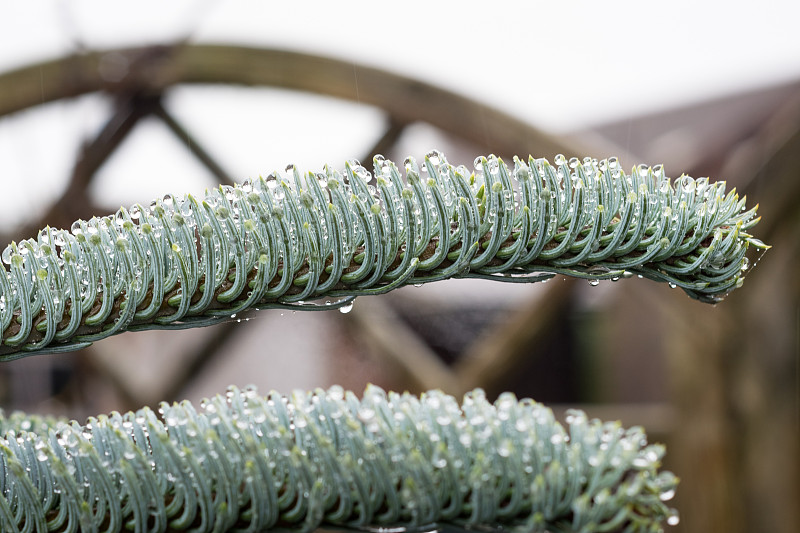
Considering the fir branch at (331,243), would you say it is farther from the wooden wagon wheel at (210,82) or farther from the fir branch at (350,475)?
the wooden wagon wheel at (210,82)

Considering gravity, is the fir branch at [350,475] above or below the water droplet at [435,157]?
below

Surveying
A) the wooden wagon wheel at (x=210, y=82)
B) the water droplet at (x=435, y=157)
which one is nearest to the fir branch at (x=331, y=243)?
the water droplet at (x=435, y=157)

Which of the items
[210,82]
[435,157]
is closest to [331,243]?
[435,157]

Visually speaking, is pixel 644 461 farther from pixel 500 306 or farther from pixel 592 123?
pixel 592 123

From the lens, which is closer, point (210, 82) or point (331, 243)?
point (331, 243)

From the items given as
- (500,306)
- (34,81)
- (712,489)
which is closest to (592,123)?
(500,306)

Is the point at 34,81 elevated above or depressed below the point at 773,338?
above

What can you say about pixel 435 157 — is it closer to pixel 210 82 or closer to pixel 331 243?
pixel 331 243
